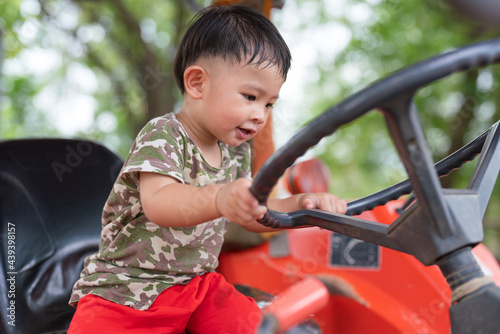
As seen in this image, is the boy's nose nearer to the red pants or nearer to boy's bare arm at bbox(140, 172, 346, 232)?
boy's bare arm at bbox(140, 172, 346, 232)

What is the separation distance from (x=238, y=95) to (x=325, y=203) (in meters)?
0.24

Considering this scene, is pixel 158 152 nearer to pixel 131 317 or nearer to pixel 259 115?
pixel 259 115

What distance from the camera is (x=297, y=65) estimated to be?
14.3 feet

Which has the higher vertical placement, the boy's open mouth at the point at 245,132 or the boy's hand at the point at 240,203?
the boy's open mouth at the point at 245,132

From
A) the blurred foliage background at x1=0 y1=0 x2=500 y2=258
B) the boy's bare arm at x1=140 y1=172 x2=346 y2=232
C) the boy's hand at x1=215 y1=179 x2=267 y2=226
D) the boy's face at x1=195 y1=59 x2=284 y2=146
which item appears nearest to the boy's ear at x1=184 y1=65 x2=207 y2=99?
the boy's face at x1=195 y1=59 x2=284 y2=146

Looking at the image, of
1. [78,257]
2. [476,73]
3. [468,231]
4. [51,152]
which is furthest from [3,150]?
[476,73]

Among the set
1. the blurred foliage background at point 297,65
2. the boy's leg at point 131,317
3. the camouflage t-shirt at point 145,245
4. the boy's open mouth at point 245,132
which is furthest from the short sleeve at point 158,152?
the blurred foliage background at point 297,65

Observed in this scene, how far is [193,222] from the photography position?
721 millimetres

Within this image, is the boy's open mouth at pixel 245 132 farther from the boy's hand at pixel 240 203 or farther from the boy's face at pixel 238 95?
the boy's hand at pixel 240 203

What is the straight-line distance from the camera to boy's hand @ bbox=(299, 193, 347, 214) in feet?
2.92

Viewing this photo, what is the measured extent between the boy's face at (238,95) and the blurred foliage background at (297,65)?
2.13 metres

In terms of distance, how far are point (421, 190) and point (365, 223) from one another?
0.14m

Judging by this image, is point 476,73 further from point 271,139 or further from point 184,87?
point 184,87

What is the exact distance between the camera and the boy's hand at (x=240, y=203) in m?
0.64
